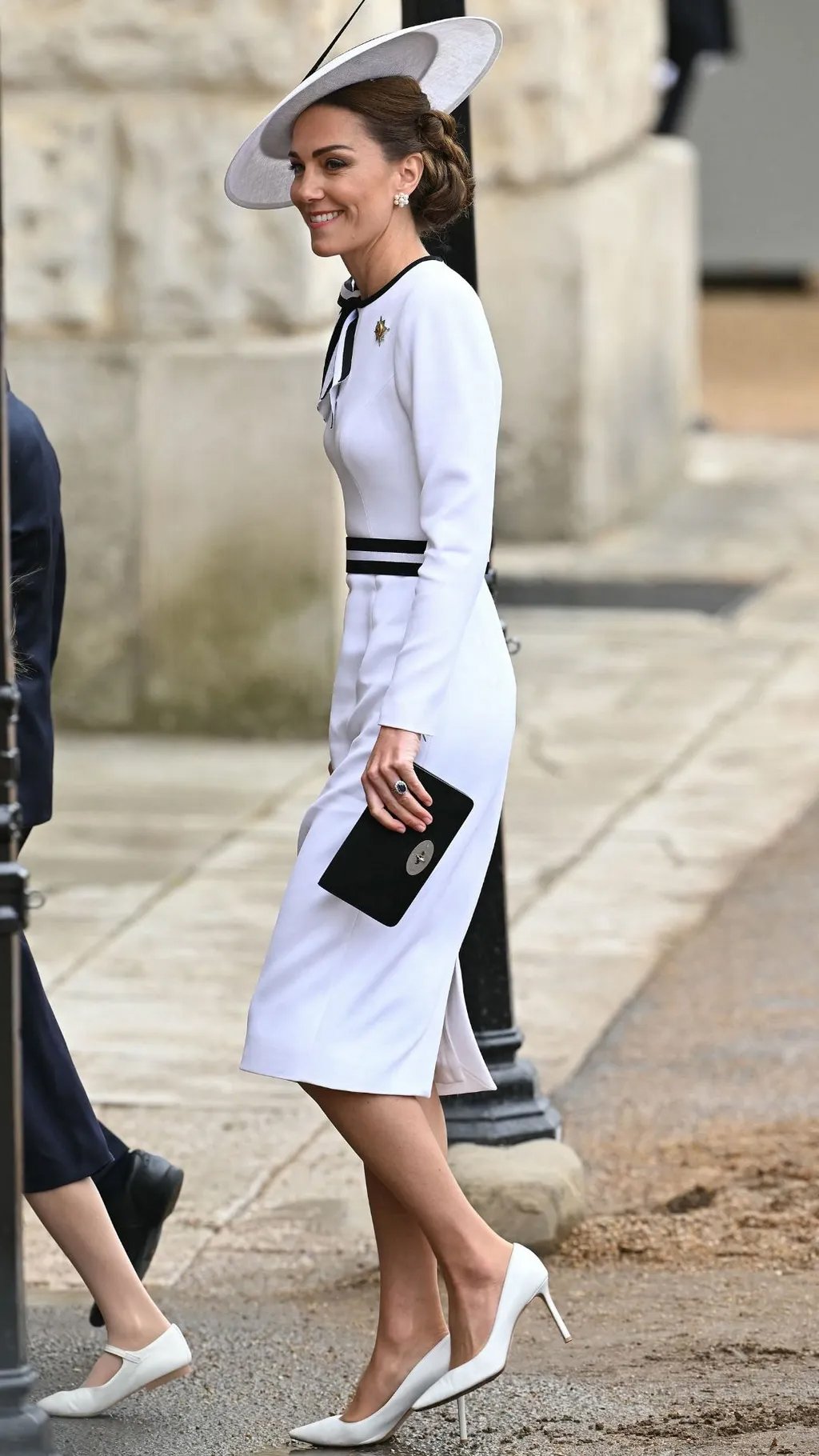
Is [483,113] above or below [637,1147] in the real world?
above

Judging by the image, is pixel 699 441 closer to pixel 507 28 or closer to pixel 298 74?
pixel 507 28

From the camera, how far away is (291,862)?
718 cm

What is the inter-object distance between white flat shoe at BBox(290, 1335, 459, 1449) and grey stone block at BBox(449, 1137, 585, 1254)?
0.79 m

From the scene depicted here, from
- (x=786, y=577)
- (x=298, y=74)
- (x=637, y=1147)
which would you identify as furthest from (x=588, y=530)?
(x=637, y=1147)

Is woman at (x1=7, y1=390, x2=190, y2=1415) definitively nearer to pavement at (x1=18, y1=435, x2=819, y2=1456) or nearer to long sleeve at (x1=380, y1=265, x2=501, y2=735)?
pavement at (x1=18, y1=435, x2=819, y2=1456)

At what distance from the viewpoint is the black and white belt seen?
11.7ft

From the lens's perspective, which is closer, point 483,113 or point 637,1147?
point 637,1147

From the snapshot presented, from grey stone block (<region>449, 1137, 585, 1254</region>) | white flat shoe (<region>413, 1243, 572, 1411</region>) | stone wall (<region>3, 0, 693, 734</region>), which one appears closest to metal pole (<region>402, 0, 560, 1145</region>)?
grey stone block (<region>449, 1137, 585, 1254</region>)

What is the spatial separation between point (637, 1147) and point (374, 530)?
2016mm

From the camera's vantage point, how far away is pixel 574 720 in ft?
29.2

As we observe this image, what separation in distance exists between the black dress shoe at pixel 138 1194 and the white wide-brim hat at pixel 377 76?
148cm

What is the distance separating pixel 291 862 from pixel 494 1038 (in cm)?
251

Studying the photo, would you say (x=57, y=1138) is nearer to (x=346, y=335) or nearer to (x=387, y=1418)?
(x=387, y=1418)

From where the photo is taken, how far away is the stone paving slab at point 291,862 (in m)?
5.16
